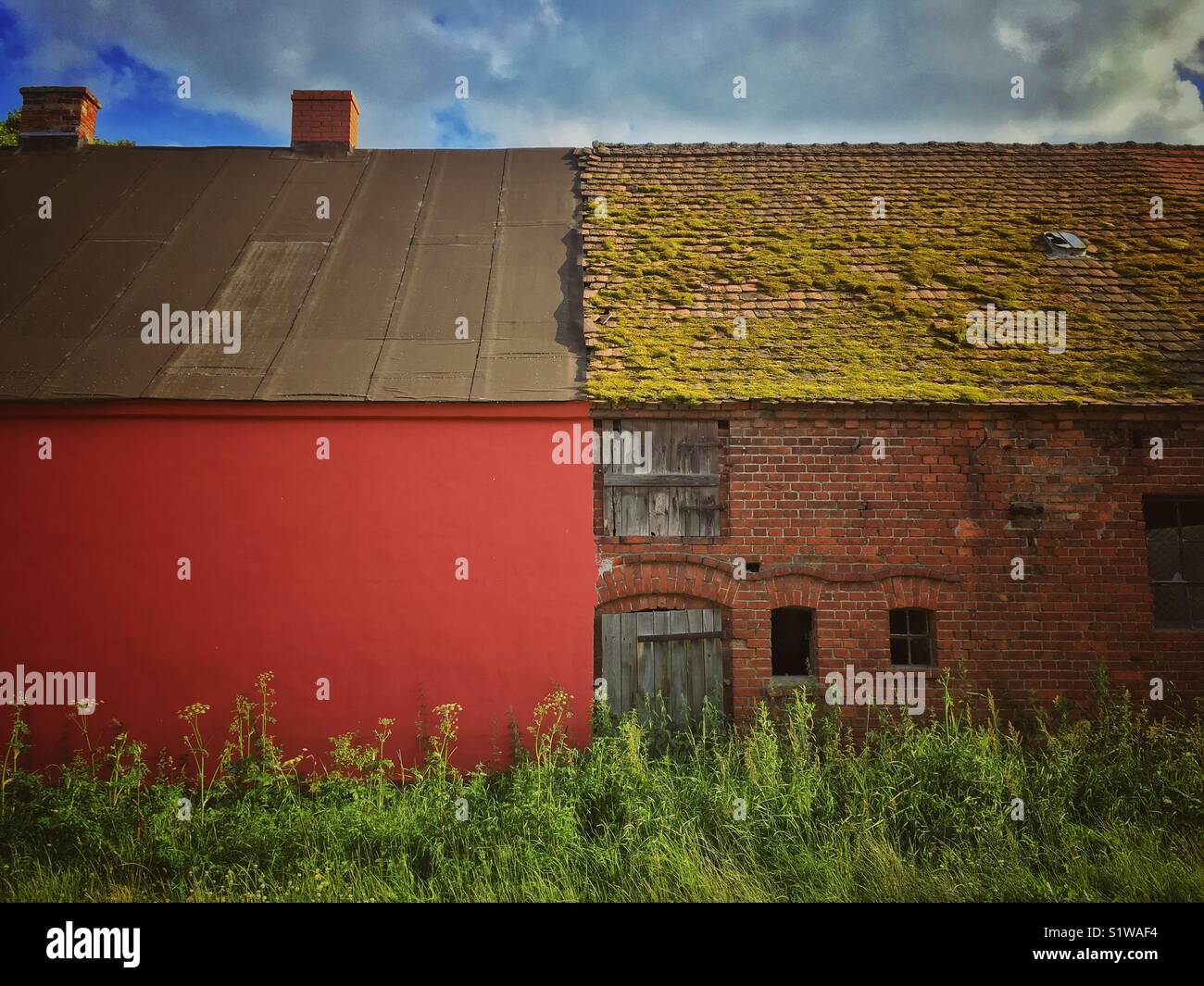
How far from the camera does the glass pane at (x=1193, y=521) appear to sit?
23.2 ft

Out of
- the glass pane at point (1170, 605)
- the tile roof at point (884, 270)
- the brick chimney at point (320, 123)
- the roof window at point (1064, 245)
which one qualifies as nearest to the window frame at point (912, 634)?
the tile roof at point (884, 270)

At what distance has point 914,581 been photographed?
667 centimetres

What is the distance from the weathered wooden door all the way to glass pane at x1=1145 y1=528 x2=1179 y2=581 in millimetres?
4602

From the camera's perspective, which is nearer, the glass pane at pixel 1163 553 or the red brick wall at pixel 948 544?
the red brick wall at pixel 948 544

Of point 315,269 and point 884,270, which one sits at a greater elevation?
point 315,269

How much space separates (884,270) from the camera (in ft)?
27.2

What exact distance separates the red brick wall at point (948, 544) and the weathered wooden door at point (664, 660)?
154 mm

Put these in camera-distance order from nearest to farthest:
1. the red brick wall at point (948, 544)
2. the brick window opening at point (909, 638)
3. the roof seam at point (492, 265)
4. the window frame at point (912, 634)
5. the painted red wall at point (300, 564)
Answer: the painted red wall at point (300, 564)
the red brick wall at point (948, 544)
the window frame at point (912, 634)
the brick window opening at point (909, 638)
the roof seam at point (492, 265)

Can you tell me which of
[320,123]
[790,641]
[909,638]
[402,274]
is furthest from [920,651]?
[320,123]

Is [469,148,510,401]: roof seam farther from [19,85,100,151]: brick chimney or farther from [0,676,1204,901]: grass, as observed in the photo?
[19,85,100,151]: brick chimney

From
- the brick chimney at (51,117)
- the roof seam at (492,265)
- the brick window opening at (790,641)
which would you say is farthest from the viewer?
the brick chimney at (51,117)

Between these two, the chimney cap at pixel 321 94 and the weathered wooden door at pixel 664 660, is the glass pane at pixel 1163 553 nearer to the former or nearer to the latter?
the weathered wooden door at pixel 664 660

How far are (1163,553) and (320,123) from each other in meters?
12.2

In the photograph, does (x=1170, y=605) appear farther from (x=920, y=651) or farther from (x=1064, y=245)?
(x=1064, y=245)
